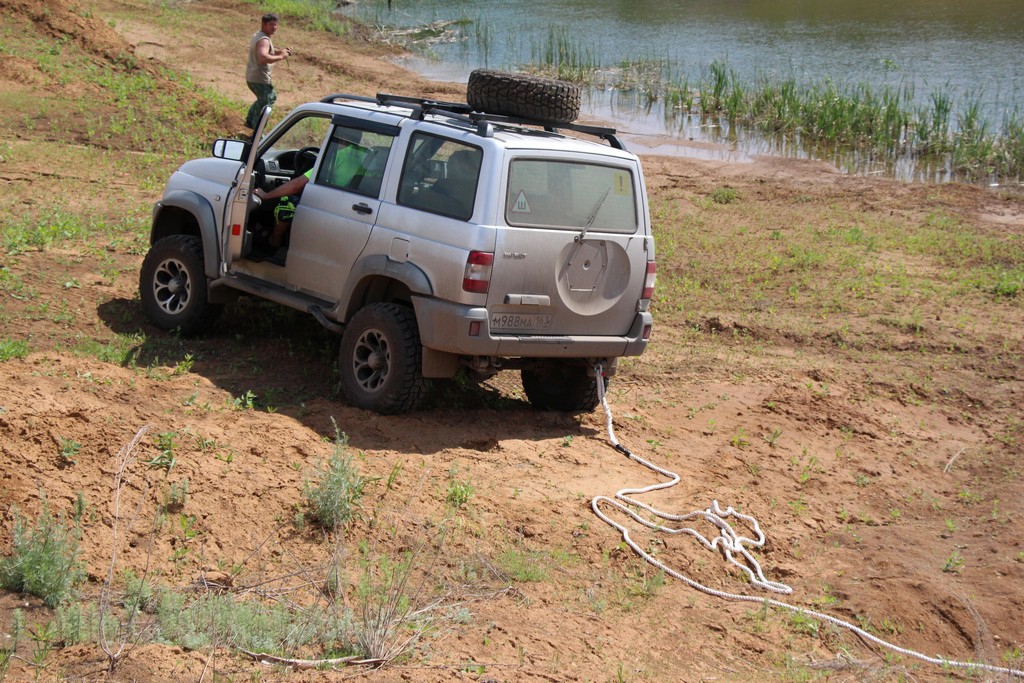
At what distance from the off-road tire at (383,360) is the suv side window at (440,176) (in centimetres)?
74

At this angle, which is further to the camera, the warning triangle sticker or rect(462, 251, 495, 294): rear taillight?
the warning triangle sticker

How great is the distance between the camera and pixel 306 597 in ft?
16.8

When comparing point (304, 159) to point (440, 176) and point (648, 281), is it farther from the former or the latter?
point (648, 281)

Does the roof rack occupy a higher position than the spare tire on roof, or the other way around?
the spare tire on roof

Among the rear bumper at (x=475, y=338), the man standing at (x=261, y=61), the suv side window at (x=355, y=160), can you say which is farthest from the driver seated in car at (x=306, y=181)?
the man standing at (x=261, y=61)

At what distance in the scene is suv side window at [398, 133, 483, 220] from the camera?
7156 mm

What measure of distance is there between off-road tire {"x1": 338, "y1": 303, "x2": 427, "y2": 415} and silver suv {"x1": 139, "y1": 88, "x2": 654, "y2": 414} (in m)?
0.01

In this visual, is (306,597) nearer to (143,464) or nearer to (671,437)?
(143,464)

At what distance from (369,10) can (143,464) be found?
106 ft

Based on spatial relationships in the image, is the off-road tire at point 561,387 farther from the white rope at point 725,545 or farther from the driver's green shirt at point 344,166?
the driver's green shirt at point 344,166

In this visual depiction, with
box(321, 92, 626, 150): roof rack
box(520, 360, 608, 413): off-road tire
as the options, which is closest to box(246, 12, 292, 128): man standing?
box(321, 92, 626, 150): roof rack

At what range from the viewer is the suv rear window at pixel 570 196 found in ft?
23.4

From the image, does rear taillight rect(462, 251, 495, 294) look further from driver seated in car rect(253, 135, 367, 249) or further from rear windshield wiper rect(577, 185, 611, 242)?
driver seated in car rect(253, 135, 367, 249)

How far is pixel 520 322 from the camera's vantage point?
23.8ft
